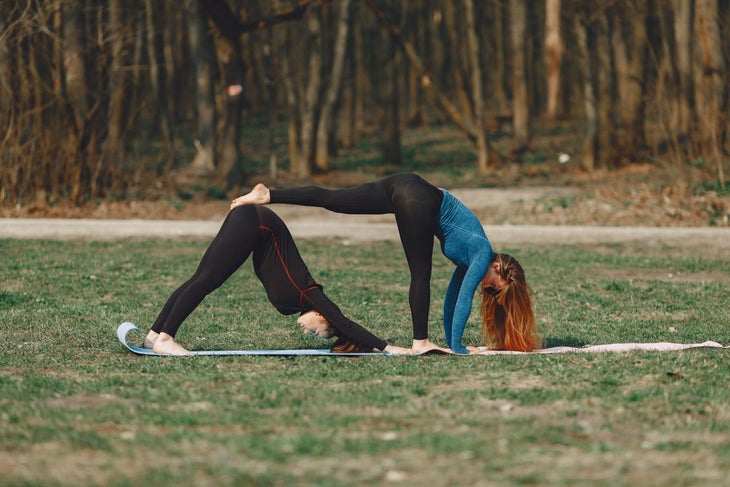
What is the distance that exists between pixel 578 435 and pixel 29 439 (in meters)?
2.62

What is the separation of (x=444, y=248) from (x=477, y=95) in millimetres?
20037

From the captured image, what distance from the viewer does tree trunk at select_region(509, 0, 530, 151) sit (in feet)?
99.8

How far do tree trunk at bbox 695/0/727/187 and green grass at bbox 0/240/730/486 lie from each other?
8.69 meters

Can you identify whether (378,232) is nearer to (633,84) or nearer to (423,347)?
(423,347)

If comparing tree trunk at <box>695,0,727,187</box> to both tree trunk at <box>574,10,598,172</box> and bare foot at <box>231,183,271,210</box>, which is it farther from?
bare foot at <box>231,183,271,210</box>

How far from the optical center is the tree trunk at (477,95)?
26.7 metres

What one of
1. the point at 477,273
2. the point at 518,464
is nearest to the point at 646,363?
the point at 477,273

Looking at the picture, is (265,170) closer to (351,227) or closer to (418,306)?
(351,227)

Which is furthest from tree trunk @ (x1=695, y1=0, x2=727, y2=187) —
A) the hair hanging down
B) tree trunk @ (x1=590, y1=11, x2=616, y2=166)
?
the hair hanging down

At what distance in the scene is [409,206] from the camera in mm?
7559

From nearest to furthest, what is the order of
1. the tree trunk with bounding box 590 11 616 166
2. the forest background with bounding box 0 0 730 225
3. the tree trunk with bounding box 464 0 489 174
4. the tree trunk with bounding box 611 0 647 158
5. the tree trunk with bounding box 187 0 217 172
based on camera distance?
the forest background with bounding box 0 0 730 225 → the tree trunk with bounding box 590 11 616 166 → the tree trunk with bounding box 611 0 647 158 → the tree trunk with bounding box 464 0 489 174 → the tree trunk with bounding box 187 0 217 172

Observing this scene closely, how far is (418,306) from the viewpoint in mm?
7684

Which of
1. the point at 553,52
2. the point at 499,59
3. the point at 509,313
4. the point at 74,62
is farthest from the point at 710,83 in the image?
the point at 499,59

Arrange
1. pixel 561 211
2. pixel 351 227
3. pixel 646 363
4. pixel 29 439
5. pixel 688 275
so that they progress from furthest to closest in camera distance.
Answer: pixel 561 211 → pixel 351 227 → pixel 688 275 → pixel 646 363 → pixel 29 439
